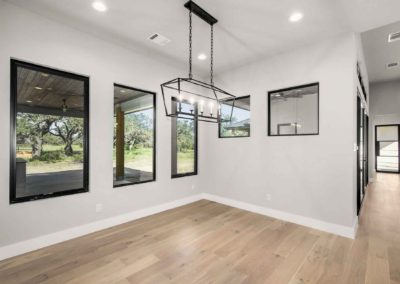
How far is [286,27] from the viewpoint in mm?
3023

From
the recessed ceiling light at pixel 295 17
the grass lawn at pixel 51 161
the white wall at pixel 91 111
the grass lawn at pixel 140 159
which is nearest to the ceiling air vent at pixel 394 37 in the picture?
the recessed ceiling light at pixel 295 17

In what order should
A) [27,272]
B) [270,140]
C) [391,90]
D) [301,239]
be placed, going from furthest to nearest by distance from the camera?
[391,90] < [270,140] < [301,239] < [27,272]

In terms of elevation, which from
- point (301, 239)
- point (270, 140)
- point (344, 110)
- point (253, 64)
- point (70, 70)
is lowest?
point (301, 239)

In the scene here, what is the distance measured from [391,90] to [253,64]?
593cm

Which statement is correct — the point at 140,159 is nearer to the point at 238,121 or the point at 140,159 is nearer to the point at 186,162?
the point at 186,162

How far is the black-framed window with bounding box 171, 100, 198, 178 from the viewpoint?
15.0 ft

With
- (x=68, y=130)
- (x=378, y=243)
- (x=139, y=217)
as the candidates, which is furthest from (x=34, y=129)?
(x=378, y=243)

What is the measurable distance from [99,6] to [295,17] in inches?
104

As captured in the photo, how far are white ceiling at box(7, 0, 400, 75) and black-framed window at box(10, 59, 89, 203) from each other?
85 cm

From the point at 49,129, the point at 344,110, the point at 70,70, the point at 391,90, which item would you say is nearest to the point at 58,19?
the point at 70,70

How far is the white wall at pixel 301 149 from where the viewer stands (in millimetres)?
3131

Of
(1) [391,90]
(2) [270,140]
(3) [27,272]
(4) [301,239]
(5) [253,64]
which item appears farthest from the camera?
(1) [391,90]

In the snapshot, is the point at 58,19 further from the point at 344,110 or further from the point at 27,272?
the point at 344,110

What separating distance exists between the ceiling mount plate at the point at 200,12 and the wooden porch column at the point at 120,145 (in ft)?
6.68
